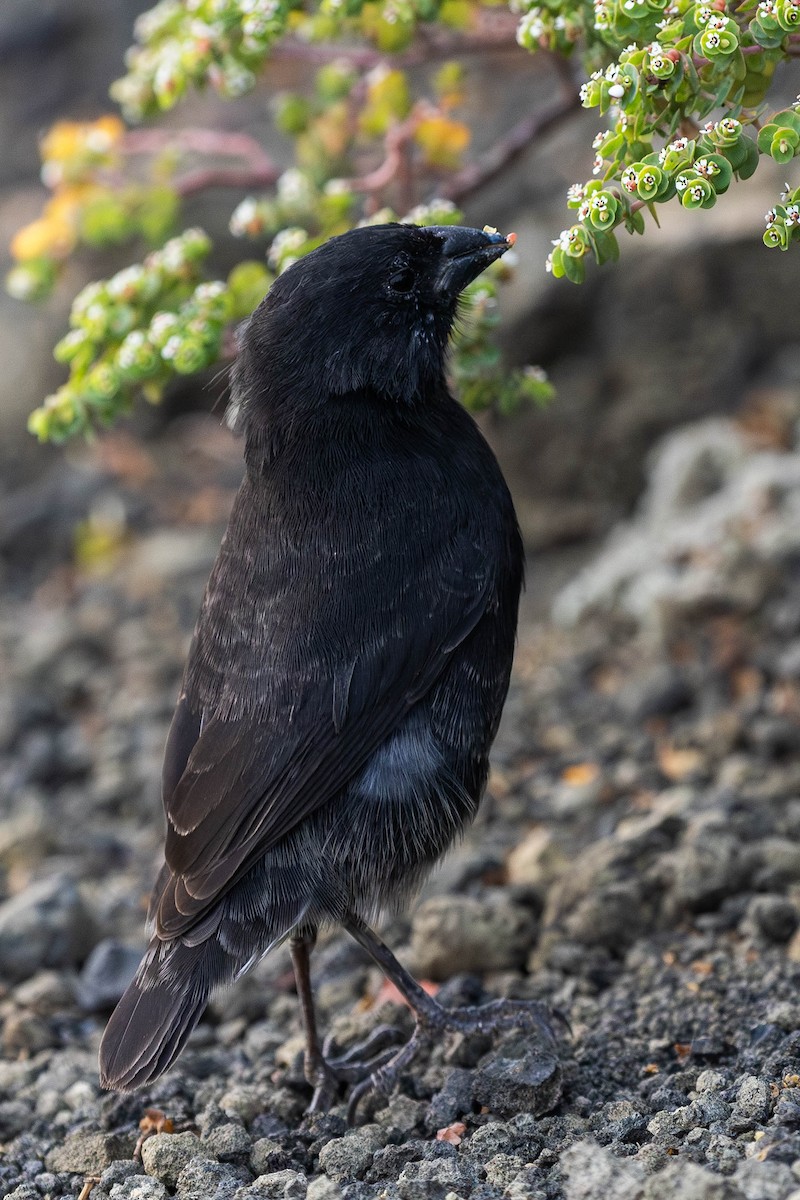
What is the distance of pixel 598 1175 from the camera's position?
2.72 meters

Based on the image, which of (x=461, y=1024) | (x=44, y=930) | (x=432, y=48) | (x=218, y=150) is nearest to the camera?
(x=461, y=1024)

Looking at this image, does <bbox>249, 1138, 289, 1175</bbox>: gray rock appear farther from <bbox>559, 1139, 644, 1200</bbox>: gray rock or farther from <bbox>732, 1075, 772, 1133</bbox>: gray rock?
<bbox>732, 1075, 772, 1133</bbox>: gray rock

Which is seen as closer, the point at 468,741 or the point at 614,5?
the point at 614,5

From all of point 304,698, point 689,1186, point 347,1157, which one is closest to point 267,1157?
point 347,1157

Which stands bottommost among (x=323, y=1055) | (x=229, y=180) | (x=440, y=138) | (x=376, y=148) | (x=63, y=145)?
(x=323, y=1055)

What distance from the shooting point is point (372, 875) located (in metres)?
3.62

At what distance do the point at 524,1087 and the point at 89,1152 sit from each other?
1.00 m

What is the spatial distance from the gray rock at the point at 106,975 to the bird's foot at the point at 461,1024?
3.23 ft

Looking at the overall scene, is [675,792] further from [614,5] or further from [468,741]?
[614,5]

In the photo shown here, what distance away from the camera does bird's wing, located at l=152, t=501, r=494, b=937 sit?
347 cm

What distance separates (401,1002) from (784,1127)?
57.5 inches

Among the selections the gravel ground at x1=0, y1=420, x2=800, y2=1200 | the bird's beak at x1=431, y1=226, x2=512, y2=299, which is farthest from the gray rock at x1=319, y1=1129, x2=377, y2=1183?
the bird's beak at x1=431, y1=226, x2=512, y2=299

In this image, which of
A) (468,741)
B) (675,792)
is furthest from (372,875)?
(675,792)

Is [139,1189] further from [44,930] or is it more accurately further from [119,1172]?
[44,930]
